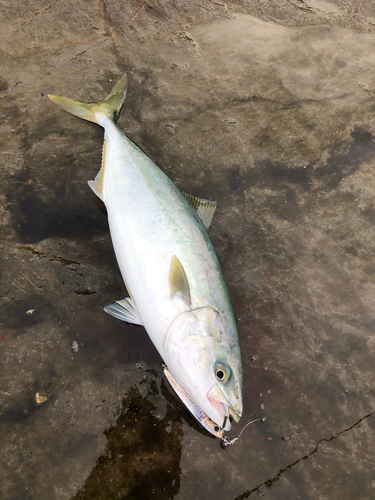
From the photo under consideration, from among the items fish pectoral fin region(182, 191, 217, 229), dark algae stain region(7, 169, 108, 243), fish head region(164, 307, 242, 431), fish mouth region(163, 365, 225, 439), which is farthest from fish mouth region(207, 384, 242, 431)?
dark algae stain region(7, 169, 108, 243)

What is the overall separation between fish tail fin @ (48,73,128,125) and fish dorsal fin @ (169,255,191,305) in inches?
74.8

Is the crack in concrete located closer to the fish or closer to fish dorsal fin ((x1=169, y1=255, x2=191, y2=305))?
the fish

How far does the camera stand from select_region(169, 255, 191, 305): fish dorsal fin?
239cm

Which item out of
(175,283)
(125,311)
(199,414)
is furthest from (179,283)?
(199,414)

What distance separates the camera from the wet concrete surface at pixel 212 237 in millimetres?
2518

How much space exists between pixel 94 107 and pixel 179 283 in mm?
2257

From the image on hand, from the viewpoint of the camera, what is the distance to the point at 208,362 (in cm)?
224

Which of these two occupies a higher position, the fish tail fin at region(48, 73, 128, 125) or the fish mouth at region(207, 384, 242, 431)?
the fish tail fin at region(48, 73, 128, 125)

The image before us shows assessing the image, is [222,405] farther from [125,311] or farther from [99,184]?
[99,184]

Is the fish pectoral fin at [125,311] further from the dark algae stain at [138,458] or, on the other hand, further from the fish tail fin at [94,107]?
the fish tail fin at [94,107]

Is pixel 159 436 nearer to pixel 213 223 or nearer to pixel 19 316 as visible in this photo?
pixel 19 316

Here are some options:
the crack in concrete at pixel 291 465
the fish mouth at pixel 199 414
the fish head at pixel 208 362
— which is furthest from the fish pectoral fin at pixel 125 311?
the crack in concrete at pixel 291 465

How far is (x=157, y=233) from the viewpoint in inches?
102

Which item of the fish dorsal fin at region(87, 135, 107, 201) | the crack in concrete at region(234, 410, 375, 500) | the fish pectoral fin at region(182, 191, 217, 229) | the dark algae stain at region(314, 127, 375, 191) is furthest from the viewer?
the dark algae stain at region(314, 127, 375, 191)
